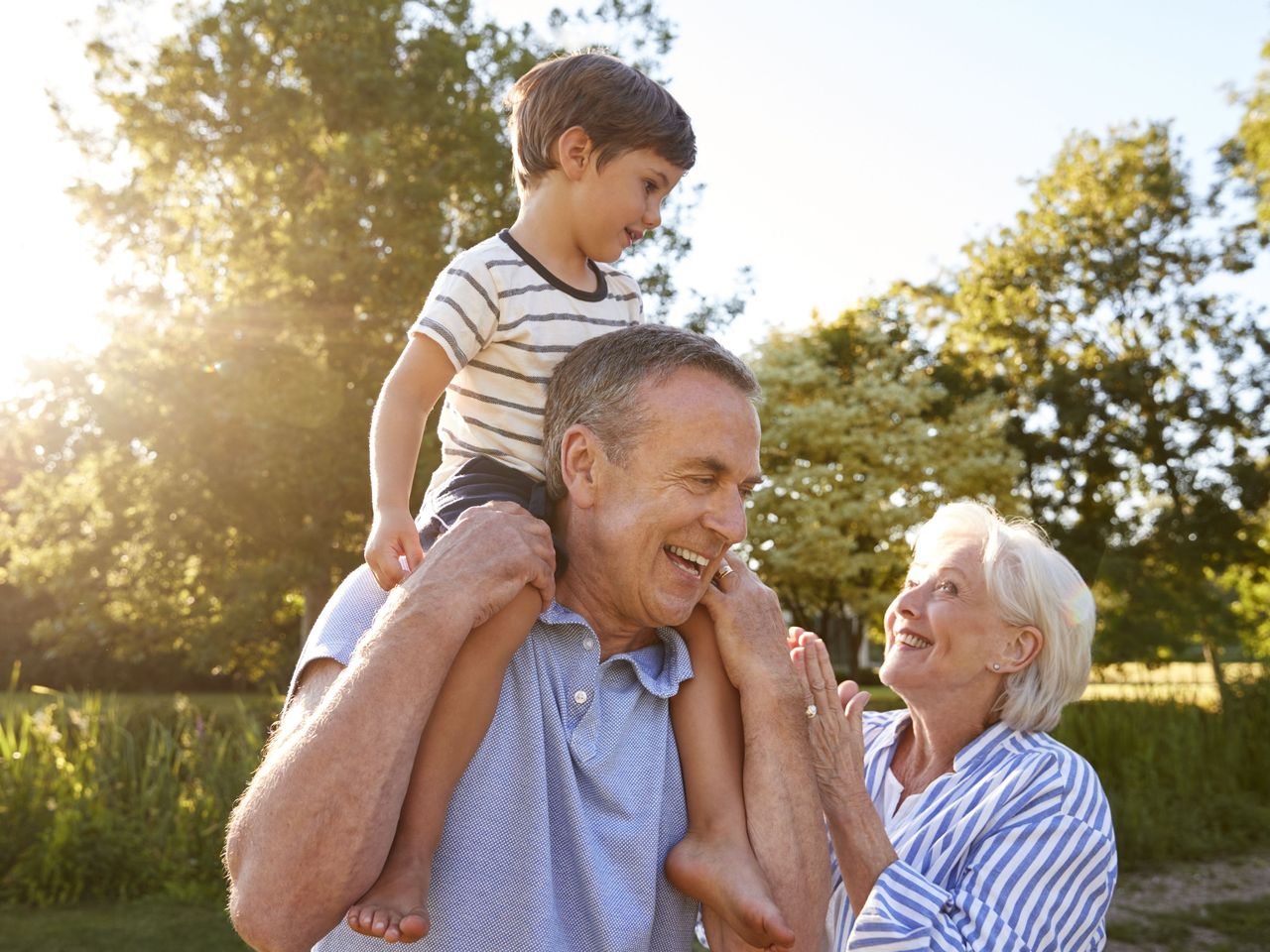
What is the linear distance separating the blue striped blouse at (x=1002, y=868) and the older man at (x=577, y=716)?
491mm

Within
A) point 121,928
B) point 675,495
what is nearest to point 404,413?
point 675,495

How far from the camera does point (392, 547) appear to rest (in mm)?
2203

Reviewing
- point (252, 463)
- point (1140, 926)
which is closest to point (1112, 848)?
point (1140, 926)

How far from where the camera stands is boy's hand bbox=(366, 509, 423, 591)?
7.02 feet

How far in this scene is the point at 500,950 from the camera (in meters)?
1.89

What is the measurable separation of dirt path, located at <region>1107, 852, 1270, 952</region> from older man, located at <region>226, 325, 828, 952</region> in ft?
19.8

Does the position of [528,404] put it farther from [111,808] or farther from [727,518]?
[111,808]

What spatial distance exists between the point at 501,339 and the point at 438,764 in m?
1.05

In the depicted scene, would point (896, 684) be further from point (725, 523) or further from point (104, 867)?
point (104, 867)

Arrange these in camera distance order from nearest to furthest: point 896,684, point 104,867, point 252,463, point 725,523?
point 725,523, point 896,684, point 104,867, point 252,463

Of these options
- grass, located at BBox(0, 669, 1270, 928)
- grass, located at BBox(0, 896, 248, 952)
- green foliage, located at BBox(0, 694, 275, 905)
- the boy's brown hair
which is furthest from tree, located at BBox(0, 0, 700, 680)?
the boy's brown hair

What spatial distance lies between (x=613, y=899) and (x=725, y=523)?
2.25ft

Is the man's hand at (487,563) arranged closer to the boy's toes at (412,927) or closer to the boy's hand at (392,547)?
the boy's hand at (392,547)

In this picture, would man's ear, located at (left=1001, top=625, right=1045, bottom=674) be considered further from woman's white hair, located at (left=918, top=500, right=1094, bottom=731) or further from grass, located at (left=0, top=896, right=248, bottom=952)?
grass, located at (left=0, top=896, right=248, bottom=952)
